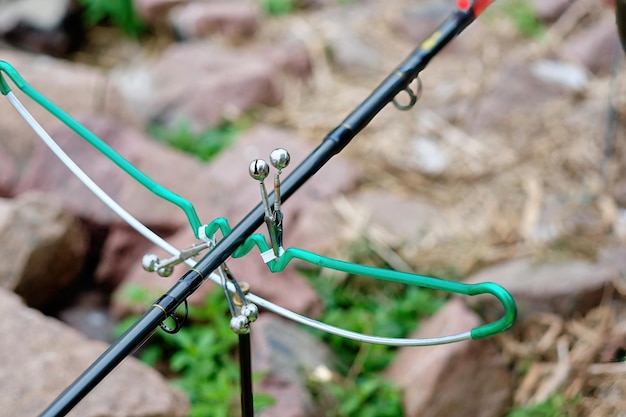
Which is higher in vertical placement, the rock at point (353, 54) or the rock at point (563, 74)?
the rock at point (353, 54)

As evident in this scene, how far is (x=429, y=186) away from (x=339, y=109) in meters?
0.77

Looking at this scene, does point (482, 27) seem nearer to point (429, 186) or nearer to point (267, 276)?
point (429, 186)

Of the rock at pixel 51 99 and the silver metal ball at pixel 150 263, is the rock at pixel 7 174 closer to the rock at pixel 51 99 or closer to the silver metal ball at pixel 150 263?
the rock at pixel 51 99

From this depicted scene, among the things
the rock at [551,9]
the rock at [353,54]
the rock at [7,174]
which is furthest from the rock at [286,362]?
the rock at [551,9]

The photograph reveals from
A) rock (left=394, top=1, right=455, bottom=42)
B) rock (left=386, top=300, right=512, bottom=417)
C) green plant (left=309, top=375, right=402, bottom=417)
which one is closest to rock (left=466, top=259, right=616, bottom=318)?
rock (left=386, top=300, right=512, bottom=417)

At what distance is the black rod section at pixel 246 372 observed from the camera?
1112 mm

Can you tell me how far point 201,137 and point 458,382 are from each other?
1866mm

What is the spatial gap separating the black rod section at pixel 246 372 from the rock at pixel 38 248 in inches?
44.7

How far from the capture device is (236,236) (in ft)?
3.43

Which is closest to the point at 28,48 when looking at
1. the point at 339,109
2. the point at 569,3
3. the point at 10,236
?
the point at 339,109

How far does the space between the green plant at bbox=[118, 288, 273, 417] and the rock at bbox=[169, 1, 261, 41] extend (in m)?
2.36

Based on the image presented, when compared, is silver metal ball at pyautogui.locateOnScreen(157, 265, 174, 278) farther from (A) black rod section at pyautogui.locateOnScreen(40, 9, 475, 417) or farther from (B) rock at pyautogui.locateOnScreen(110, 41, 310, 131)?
(B) rock at pyautogui.locateOnScreen(110, 41, 310, 131)

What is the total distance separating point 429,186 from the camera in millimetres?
2998

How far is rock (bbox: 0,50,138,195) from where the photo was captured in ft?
8.79
